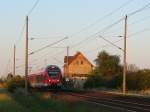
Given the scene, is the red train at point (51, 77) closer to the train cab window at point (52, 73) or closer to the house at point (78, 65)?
the train cab window at point (52, 73)

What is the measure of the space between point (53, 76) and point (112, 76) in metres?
15.4

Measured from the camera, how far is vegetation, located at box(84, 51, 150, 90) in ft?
257

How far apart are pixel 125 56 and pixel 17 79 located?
109 ft

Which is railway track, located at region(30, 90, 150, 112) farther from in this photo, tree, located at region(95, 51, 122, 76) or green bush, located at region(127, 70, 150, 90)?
tree, located at region(95, 51, 122, 76)

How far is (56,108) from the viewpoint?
28484 mm

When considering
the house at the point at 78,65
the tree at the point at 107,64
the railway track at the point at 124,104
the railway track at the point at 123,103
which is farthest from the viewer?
the house at the point at 78,65

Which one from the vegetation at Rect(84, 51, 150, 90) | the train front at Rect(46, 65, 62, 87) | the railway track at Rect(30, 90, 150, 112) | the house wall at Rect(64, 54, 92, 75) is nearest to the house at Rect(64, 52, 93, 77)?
the house wall at Rect(64, 54, 92, 75)

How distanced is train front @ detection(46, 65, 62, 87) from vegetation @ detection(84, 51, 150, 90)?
10.2 m

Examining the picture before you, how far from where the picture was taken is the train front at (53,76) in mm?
75500

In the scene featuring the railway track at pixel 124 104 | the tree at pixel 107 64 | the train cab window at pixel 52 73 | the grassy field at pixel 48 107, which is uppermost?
the tree at pixel 107 64

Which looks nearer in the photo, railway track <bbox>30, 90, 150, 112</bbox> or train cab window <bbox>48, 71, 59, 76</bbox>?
railway track <bbox>30, 90, 150, 112</bbox>

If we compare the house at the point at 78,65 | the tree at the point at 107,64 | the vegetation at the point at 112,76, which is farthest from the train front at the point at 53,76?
the house at the point at 78,65

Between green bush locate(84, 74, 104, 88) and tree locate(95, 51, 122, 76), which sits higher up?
tree locate(95, 51, 122, 76)

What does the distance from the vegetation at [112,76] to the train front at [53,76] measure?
10.2 metres
